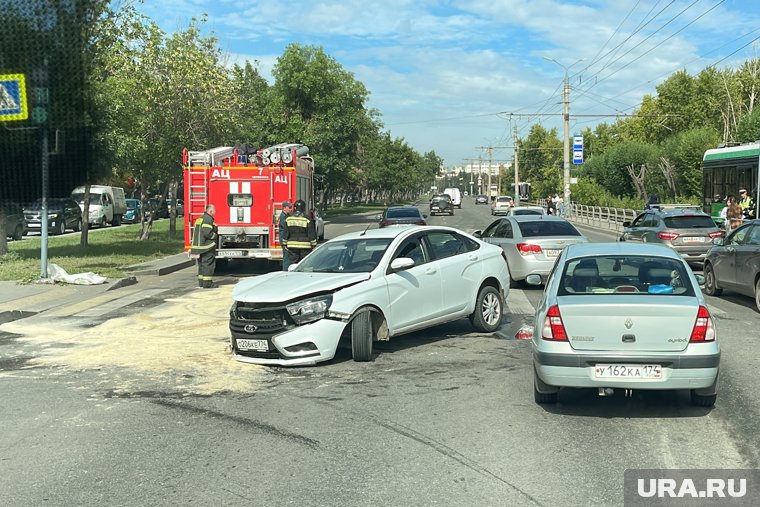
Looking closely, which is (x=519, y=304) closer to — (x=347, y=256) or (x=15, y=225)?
(x=347, y=256)

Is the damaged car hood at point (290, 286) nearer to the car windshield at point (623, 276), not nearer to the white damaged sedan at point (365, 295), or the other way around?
the white damaged sedan at point (365, 295)

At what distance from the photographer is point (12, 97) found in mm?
15500

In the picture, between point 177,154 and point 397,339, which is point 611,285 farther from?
point 177,154

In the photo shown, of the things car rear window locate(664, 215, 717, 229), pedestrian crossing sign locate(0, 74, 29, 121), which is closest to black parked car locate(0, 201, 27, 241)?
pedestrian crossing sign locate(0, 74, 29, 121)

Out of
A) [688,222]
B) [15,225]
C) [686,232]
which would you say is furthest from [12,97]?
[15,225]

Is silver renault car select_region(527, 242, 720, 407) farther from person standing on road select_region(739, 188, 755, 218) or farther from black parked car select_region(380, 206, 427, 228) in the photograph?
black parked car select_region(380, 206, 427, 228)

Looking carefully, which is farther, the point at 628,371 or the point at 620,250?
the point at 620,250

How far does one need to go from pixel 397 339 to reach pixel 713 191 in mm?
22242

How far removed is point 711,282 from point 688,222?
14.1 feet

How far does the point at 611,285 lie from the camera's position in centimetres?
685

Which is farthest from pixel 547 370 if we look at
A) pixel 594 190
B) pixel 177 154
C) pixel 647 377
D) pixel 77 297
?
pixel 594 190

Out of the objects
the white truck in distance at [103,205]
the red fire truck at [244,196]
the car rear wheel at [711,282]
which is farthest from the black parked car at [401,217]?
the white truck in distance at [103,205]

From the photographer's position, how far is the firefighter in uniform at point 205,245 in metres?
16.2

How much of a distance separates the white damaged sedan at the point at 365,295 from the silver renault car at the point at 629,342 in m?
2.56
